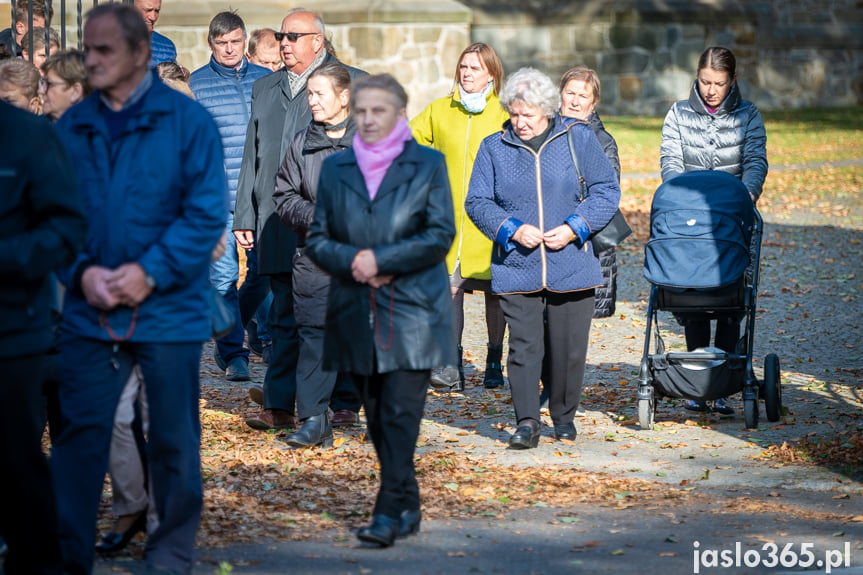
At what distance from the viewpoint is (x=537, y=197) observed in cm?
680

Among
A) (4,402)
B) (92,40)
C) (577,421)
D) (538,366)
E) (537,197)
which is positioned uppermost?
(92,40)

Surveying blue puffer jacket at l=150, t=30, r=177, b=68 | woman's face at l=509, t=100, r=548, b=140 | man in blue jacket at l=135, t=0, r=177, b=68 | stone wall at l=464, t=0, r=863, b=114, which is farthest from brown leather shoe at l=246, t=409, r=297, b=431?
stone wall at l=464, t=0, r=863, b=114

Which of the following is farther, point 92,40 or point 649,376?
point 649,376

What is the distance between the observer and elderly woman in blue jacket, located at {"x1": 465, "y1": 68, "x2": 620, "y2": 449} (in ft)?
22.1

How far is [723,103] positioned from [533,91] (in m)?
1.60

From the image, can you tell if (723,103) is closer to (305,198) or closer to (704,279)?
(704,279)

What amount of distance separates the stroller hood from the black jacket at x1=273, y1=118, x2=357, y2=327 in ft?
6.21

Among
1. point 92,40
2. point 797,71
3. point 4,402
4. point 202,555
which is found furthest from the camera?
point 797,71

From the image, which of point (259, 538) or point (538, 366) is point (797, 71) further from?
point (259, 538)

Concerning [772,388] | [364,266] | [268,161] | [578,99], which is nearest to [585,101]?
[578,99]

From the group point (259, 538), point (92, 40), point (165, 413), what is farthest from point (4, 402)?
point (259, 538)

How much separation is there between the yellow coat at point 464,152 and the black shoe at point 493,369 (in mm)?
743

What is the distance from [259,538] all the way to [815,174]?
17.2m

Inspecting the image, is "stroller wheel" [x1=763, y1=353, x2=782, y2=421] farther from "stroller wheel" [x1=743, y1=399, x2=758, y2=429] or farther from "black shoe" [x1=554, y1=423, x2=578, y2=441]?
"black shoe" [x1=554, y1=423, x2=578, y2=441]
